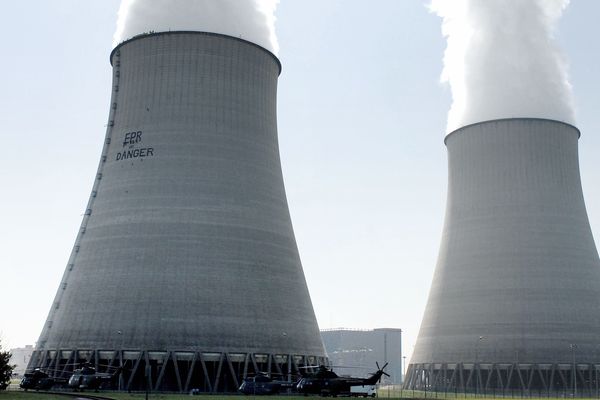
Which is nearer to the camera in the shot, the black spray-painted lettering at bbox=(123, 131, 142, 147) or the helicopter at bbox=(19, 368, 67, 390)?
the helicopter at bbox=(19, 368, 67, 390)

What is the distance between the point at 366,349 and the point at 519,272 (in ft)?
270

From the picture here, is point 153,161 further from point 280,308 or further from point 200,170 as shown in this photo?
point 280,308

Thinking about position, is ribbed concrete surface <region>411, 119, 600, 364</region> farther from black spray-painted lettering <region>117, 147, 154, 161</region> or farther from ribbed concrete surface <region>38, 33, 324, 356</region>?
black spray-painted lettering <region>117, 147, 154, 161</region>

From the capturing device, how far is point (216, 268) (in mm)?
32375

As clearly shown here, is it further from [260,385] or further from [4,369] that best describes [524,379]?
[4,369]

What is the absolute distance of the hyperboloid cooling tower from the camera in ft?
104

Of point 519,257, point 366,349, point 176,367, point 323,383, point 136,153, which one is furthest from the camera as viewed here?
point 366,349

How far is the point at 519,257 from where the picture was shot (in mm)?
43062

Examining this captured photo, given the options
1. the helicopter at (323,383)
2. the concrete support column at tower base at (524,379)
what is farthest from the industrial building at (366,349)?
the helicopter at (323,383)

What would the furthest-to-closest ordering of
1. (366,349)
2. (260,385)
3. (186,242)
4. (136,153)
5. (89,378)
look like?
(366,349) < (136,153) < (186,242) < (260,385) < (89,378)

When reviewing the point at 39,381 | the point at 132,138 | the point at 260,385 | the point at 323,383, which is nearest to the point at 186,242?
the point at 132,138

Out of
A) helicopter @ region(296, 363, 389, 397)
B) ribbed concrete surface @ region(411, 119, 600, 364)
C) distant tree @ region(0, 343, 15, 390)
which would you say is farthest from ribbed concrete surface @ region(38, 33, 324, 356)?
ribbed concrete surface @ region(411, 119, 600, 364)

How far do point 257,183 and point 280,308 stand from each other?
227 inches

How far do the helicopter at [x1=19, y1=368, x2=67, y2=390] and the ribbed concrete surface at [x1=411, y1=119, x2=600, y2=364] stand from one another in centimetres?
2278
